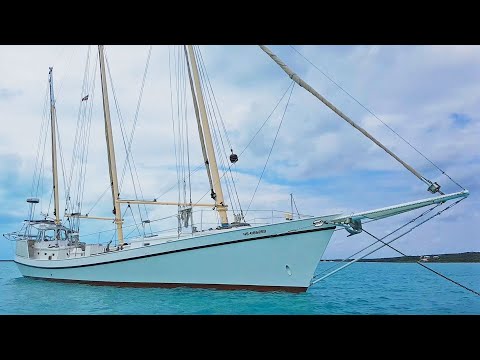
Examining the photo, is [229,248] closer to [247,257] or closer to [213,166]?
[247,257]

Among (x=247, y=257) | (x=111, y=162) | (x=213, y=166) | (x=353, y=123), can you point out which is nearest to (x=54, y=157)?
(x=111, y=162)

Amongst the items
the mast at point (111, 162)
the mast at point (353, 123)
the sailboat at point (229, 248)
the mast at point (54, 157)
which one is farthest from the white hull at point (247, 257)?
the mast at point (54, 157)

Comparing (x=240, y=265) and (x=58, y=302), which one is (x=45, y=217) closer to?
(x=58, y=302)

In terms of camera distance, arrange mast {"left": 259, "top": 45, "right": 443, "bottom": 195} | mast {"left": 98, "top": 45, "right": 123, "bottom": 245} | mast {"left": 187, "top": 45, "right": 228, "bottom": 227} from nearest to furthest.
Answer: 1. mast {"left": 259, "top": 45, "right": 443, "bottom": 195}
2. mast {"left": 187, "top": 45, "right": 228, "bottom": 227}
3. mast {"left": 98, "top": 45, "right": 123, "bottom": 245}

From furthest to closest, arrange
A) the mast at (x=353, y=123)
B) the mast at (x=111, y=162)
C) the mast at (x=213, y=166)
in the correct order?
the mast at (x=111, y=162)
the mast at (x=213, y=166)
the mast at (x=353, y=123)

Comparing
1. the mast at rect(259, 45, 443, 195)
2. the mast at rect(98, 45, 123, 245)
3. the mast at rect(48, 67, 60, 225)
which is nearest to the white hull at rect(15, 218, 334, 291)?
the mast at rect(259, 45, 443, 195)

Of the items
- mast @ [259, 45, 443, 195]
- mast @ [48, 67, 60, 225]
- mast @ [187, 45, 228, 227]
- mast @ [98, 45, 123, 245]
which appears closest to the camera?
mast @ [259, 45, 443, 195]

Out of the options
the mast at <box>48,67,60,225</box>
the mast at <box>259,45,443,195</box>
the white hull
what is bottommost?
the white hull

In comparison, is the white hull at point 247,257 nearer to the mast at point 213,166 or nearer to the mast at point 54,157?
the mast at point 213,166

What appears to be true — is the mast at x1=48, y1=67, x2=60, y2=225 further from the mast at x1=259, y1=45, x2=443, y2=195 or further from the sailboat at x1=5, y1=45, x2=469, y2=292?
the mast at x1=259, y1=45, x2=443, y2=195

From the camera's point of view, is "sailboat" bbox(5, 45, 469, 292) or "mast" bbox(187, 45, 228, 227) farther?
"mast" bbox(187, 45, 228, 227)
